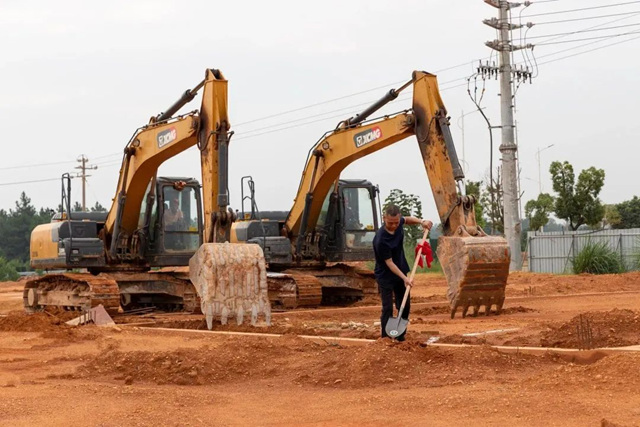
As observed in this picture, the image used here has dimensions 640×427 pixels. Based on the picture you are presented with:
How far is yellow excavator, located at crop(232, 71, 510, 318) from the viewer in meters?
16.4

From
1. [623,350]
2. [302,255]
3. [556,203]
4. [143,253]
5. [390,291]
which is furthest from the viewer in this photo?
[556,203]

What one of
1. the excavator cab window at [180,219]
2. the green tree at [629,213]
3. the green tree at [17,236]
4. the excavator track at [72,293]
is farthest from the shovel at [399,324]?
the green tree at [17,236]

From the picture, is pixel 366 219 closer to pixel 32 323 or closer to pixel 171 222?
pixel 171 222

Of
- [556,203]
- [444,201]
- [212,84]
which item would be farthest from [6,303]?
[556,203]

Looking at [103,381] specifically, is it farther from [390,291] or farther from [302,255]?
[302,255]

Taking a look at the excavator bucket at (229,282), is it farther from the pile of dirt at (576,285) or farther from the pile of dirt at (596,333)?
the pile of dirt at (576,285)

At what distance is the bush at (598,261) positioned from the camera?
3425cm

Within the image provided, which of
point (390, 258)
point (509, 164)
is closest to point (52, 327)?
point (390, 258)

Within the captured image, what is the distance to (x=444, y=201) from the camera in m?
17.7

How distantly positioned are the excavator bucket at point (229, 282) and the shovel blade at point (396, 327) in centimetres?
441

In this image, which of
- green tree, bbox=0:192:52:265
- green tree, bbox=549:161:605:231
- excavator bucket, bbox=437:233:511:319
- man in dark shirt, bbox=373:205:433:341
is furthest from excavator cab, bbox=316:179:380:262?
green tree, bbox=0:192:52:265

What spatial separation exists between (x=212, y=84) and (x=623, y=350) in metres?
10.2

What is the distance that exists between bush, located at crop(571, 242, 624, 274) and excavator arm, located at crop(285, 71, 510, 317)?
14.6 meters

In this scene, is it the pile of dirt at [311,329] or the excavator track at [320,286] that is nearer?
the pile of dirt at [311,329]
